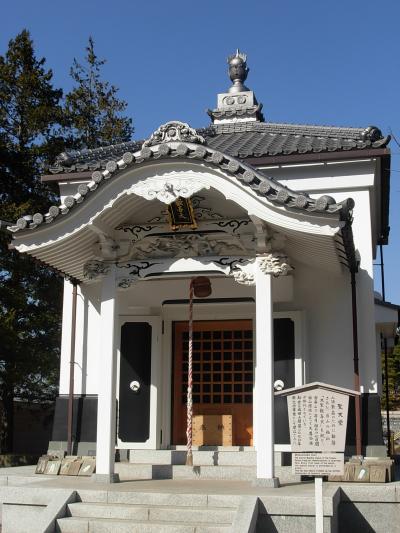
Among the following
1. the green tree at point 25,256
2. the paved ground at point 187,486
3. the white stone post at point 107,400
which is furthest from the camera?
the green tree at point 25,256

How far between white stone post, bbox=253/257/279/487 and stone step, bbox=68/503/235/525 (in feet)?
3.85

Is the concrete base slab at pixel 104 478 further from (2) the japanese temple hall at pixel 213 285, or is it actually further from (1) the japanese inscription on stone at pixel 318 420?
(1) the japanese inscription on stone at pixel 318 420

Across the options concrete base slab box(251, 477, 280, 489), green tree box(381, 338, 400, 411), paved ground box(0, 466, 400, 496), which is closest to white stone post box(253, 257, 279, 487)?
concrete base slab box(251, 477, 280, 489)

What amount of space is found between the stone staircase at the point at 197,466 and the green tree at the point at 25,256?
948 centimetres

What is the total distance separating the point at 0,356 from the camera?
1955cm

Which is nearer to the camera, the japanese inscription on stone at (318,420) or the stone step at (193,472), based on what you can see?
the japanese inscription on stone at (318,420)

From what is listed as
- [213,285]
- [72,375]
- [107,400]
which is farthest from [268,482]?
[72,375]

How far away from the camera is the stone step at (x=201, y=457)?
1002cm

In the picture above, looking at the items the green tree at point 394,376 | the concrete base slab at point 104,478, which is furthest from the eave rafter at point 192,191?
the green tree at point 394,376

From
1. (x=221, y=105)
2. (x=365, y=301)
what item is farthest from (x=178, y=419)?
(x=221, y=105)

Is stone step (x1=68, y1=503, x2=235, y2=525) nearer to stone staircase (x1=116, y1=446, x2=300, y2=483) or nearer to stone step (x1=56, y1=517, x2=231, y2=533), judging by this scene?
stone step (x1=56, y1=517, x2=231, y2=533)

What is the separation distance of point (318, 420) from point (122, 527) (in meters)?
2.53

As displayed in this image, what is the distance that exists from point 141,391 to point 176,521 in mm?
3998

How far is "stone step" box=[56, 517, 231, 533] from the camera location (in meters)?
7.15
